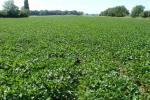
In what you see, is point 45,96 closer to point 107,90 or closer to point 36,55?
point 107,90

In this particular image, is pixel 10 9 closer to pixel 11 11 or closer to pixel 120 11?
pixel 11 11

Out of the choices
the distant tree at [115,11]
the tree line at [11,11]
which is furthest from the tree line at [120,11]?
the tree line at [11,11]

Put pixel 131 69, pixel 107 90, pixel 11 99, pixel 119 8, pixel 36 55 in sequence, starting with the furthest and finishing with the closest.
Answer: pixel 119 8 → pixel 36 55 → pixel 131 69 → pixel 107 90 → pixel 11 99

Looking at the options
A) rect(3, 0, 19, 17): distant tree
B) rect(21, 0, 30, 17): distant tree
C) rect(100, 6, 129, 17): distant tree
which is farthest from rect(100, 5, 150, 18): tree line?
rect(3, 0, 19, 17): distant tree

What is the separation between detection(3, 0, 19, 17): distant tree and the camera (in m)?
100

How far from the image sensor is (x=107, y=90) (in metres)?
9.86

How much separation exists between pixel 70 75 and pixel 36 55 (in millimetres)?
4916

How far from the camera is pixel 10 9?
338ft

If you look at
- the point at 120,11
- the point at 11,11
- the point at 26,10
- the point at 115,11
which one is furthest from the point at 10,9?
the point at 120,11

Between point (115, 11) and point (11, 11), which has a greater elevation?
point (11, 11)

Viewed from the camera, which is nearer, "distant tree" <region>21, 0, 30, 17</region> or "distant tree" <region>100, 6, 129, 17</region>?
"distant tree" <region>21, 0, 30, 17</region>

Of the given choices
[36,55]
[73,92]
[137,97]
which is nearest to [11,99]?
[73,92]

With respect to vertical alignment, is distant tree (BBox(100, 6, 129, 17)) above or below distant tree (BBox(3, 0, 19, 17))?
below

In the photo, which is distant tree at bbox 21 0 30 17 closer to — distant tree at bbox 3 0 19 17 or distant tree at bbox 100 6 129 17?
distant tree at bbox 3 0 19 17
